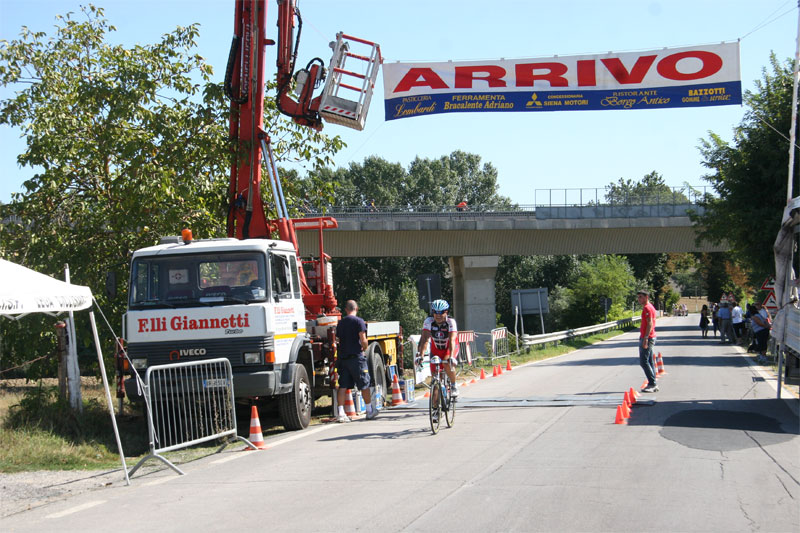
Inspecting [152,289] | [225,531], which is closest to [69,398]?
[152,289]

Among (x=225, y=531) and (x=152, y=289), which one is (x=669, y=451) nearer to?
(x=225, y=531)

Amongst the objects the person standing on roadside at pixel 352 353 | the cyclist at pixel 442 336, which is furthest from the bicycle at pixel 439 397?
the person standing on roadside at pixel 352 353

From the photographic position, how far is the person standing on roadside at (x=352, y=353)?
12.6 metres

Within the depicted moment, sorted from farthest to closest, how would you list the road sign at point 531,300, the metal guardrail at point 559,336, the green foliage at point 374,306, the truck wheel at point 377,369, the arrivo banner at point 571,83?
the green foliage at point 374,306 → the road sign at point 531,300 → the metal guardrail at point 559,336 → the arrivo banner at point 571,83 → the truck wheel at point 377,369

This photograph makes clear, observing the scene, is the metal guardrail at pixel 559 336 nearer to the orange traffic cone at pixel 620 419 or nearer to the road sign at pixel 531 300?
the road sign at pixel 531 300

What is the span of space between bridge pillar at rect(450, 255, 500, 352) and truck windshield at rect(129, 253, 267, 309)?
36800 mm

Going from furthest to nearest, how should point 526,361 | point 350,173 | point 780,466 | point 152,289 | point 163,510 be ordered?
point 350,173, point 526,361, point 152,289, point 780,466, point 163,510

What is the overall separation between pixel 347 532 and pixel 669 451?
4599 mm

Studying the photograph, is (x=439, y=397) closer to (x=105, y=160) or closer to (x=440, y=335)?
(x=440, y=335)

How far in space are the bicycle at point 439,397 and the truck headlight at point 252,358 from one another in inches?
95.2

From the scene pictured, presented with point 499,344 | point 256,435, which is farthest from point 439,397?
point 499,344

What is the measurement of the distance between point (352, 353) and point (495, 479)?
17.2 feet

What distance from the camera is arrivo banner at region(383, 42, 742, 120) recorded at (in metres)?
18.2

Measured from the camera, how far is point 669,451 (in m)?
9.02
